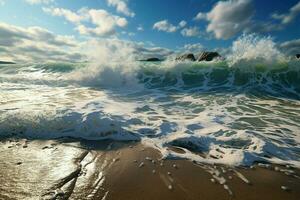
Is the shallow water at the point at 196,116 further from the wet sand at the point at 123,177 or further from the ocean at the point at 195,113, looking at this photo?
the wet sand at the point at 123,177

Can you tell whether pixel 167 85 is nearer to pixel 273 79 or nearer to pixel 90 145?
pixel 273 79

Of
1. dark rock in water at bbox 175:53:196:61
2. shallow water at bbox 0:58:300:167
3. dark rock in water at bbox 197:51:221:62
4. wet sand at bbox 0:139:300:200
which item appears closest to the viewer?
wet sand at bbox 0:139:300:200

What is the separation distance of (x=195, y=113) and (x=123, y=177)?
4.47 metres

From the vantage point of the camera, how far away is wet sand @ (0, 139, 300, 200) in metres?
3.50

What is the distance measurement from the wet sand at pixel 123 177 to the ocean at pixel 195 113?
1.37ft

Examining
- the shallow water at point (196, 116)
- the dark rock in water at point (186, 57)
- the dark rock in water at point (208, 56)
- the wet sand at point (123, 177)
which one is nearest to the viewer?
the wet sand at point (123, 177)

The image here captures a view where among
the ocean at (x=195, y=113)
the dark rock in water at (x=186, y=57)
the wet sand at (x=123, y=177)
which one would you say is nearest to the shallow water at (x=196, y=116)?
the ocean at (x=195, y=113)

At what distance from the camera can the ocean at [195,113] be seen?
17.7 feet

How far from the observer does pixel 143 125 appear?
6.63 m

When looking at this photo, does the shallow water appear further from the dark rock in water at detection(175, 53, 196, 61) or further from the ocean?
the dark rock in water at detection(175, 53, 196, 61)

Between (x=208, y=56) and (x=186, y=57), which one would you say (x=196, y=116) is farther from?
(x=186, y=57)

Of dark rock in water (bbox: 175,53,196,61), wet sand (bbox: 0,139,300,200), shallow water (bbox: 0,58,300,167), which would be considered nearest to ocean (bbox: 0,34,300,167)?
shallow water (bbox: 0,58,300,167)

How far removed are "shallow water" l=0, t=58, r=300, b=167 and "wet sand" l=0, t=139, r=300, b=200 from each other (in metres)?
0.45

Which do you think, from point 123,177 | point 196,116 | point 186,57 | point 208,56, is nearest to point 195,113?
point 196,116
